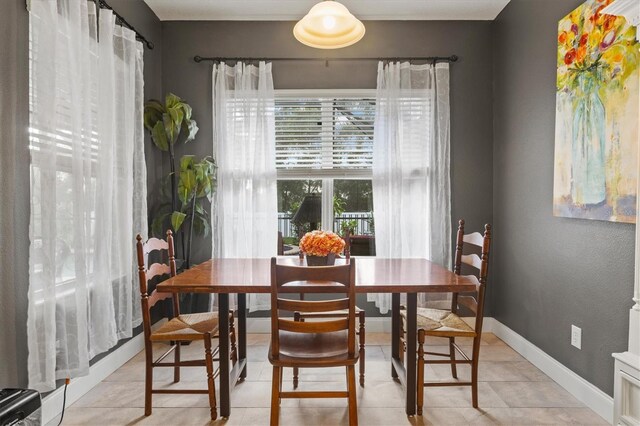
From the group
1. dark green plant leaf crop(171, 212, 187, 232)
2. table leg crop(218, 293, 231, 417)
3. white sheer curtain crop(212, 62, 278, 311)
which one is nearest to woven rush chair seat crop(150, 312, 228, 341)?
table leg crop(218, 293, 231, 417)

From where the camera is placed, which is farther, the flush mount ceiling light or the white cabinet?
the flush mount ceiling light

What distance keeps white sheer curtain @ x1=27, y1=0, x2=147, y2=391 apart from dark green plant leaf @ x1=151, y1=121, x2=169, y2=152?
1.23 feet

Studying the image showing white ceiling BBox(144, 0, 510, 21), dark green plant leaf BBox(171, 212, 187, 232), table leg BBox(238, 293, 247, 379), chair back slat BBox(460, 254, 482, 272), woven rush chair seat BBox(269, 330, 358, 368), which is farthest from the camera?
white ceiling BBox(144, 0, 510, 21)

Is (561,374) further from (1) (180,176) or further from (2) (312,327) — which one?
(1) (180,176)

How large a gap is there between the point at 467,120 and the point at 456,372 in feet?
6.86

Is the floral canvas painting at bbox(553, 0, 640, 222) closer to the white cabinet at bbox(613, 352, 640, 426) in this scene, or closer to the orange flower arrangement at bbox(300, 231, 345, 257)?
the white cabinet at bbox(613, 352, 640, 426)

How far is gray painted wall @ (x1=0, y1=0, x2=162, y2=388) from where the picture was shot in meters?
1.85

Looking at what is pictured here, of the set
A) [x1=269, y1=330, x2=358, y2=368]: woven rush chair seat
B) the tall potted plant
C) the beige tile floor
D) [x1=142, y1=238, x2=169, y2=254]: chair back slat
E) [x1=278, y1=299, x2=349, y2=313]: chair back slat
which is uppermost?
the tall potted plant

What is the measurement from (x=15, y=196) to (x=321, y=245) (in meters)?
1.50

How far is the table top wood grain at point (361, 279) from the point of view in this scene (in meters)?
1.97

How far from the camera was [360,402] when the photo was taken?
2377 millimetres

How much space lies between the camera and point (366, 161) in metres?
3.63

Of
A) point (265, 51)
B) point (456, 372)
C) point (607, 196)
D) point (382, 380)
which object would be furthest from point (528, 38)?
point (382, 380)

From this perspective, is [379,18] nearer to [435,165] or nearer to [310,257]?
[435,165]
